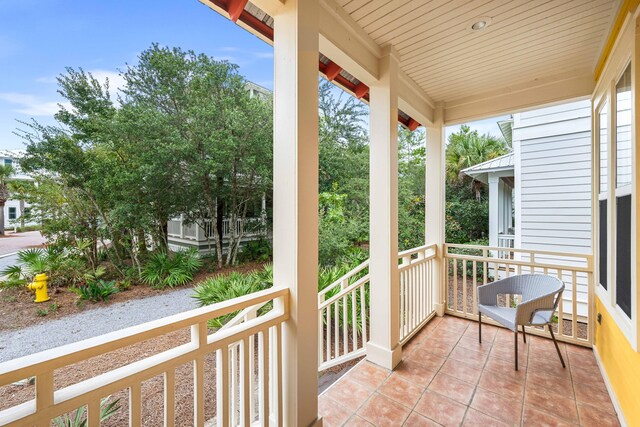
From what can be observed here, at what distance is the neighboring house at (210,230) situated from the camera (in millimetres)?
6805

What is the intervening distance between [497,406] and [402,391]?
2.09 feet

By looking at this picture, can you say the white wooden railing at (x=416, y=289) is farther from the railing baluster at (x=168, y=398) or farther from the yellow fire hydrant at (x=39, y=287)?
the yellow fire hydrant at (x=39, y=287)

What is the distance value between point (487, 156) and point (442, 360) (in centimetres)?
1069

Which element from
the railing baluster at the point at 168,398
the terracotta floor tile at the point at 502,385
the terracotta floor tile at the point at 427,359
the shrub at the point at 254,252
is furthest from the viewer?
the shrub at the point at 254,252

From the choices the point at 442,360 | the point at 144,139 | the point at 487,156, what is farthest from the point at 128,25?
the point at 487,156

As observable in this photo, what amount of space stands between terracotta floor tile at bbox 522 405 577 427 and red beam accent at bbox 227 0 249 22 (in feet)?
10.2

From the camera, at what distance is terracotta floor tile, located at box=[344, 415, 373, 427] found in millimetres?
1684

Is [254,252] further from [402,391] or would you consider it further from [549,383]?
[549,383]

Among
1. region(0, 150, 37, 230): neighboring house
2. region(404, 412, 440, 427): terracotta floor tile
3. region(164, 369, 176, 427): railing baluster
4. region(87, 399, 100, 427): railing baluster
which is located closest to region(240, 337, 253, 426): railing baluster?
region(164, 369, 176, 427): railing baluster

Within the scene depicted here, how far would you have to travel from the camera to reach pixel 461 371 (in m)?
2.22

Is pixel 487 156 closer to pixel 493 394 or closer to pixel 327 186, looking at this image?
pixel 327 186

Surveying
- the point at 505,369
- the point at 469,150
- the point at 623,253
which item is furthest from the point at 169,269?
the point at 469,150

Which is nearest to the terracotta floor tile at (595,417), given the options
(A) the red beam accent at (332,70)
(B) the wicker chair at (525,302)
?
(B) the wicker chair at (525,302)

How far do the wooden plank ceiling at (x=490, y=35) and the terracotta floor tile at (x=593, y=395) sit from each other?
8.86ft
